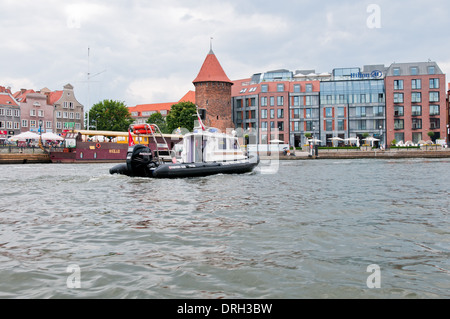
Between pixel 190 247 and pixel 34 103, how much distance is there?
294 feet

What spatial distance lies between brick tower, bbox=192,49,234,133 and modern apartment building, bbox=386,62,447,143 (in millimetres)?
33145

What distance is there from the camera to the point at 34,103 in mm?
86438

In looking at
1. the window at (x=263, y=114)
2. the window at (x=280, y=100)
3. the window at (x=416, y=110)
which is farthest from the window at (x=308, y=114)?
the window at (x=416, y=110)

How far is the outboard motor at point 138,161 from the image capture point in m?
20.2

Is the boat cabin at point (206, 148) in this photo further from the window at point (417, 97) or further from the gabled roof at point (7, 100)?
the gabled roof at point (7, 100)

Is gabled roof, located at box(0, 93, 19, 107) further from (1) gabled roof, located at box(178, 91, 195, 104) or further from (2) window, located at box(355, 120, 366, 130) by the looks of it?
(2) window, located at box(355, 120, 366, 130)

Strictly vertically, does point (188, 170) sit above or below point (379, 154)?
below

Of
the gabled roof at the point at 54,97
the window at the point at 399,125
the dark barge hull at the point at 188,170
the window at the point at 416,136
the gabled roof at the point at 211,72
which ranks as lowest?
the dark barge hull at the point at 188,170

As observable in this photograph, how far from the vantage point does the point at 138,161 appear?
20250 mm

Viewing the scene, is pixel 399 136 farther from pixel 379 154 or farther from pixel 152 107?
pixel 152 107

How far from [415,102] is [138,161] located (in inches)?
3042

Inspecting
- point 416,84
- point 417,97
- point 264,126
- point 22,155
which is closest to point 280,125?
point 264,126

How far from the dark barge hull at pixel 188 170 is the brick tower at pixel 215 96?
61.4 meters
